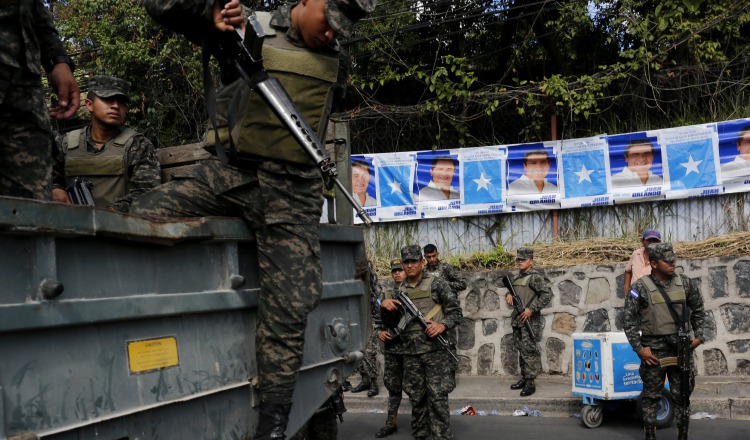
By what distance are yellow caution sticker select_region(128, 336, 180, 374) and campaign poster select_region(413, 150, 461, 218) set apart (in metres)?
9.16

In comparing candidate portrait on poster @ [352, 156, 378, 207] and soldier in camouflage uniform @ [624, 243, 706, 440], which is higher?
candidate portrait on poster @ [352, 156, 378, 207]

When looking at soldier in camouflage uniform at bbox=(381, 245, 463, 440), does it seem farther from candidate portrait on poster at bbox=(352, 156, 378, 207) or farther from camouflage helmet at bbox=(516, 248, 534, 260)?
candidate portrait on poster at bbox=(352, 156, 378, 207)

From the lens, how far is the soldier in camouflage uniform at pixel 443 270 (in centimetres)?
1012

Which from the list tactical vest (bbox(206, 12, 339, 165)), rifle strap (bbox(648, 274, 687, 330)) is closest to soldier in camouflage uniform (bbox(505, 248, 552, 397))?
rifle strap (bbox(648, 274, 687, 330))

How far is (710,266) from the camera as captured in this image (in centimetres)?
974

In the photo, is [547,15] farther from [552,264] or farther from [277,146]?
[277,146]

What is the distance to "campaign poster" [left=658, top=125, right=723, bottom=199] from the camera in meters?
10.3

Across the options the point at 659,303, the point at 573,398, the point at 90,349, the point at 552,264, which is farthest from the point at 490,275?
the point at 90,349

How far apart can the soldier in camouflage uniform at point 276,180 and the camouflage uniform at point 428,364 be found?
492cm

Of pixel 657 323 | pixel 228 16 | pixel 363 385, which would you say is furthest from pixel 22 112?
pixel 363 385

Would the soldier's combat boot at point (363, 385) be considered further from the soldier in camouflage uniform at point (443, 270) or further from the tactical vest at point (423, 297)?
the tactical vest at point (423, 297)

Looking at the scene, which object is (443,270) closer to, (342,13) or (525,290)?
(525,290)

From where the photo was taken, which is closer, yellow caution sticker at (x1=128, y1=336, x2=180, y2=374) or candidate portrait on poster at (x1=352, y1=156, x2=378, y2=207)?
yellow caution sticker at (x1=128, y1=336, x2=180, y2=374)

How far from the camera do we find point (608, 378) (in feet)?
26.6
